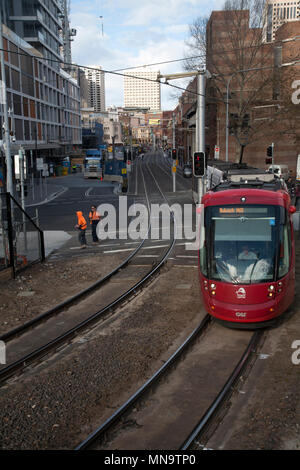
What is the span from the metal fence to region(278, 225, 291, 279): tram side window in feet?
27.8

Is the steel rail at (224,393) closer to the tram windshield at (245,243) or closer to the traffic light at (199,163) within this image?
the tram windshield at (245,243)

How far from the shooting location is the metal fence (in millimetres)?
13992

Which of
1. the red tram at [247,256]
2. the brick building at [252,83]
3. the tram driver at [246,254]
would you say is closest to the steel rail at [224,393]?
the red tram at [247,256]

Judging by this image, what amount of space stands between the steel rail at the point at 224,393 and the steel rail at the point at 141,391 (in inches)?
43.4

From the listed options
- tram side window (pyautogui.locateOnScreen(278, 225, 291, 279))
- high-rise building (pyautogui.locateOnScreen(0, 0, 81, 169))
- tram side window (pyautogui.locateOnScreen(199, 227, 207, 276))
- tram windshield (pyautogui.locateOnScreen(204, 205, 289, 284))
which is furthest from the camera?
high-rise building (pyautogui.locateOnScreen(0, 0, 81, 169))

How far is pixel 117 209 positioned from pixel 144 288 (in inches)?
727

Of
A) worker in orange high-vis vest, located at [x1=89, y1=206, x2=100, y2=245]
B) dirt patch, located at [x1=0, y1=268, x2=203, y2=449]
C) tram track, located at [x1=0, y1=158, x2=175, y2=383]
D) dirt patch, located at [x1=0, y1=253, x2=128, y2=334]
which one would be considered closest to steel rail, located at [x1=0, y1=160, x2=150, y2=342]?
tram track, located at [x1=0, y1=158, x2=175, y2=383]

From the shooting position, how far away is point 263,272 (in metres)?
9.04

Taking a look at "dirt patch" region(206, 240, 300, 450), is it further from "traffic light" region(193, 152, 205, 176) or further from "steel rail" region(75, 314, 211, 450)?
"traffic light" region(193, 152, 205, 176)

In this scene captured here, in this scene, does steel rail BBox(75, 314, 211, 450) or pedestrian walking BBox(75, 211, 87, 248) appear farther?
pedestrian walking BBox(75, 211, 87, 248)

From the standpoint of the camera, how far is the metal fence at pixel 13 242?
13992mm

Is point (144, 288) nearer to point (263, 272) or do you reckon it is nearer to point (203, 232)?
point (203, 232)

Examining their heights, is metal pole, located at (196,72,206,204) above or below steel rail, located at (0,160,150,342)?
above

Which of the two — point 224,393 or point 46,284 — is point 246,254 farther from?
point 46,284
